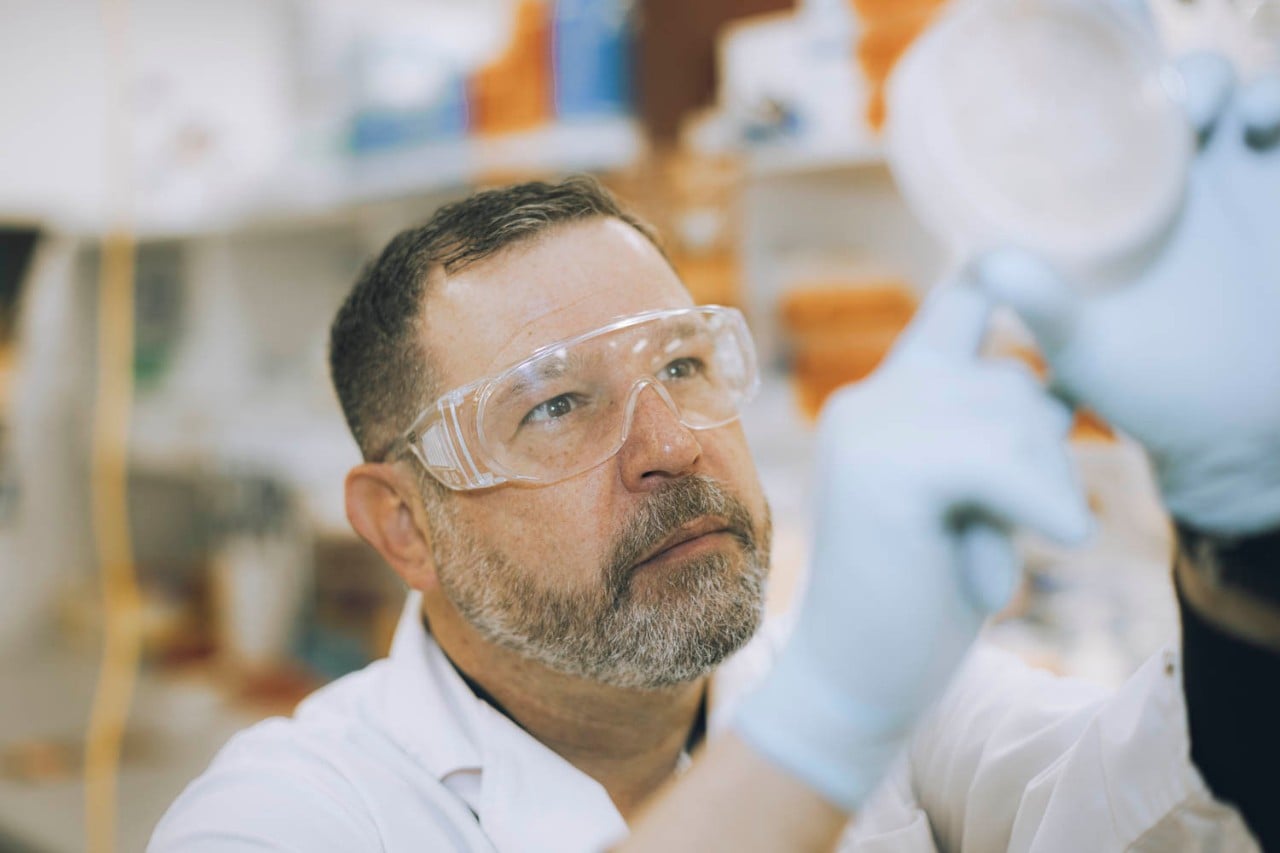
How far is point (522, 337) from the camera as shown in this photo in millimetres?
992

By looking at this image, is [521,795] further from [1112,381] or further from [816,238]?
[816,238]

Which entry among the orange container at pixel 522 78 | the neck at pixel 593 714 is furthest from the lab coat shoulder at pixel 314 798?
the orange container at pixel 522 78

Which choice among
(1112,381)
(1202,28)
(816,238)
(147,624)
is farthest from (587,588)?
(147,624)

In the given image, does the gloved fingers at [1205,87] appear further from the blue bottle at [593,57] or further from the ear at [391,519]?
the blue bottle at [593,57]

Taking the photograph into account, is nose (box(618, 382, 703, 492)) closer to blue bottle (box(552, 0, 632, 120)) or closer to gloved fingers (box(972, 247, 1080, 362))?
gloved fingers (box(972, 247, 1080, 362))

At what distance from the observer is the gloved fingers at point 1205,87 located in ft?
1.99

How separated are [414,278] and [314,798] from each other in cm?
56

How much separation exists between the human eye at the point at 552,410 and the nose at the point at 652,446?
0.23 feet

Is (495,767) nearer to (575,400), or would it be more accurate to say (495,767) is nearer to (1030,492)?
(575,400)

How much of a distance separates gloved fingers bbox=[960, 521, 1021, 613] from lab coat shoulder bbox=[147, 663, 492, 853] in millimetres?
608

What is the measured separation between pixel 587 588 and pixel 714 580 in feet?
0.43

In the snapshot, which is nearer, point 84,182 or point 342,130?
point 342,130

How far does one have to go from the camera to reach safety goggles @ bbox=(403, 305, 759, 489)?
97cm

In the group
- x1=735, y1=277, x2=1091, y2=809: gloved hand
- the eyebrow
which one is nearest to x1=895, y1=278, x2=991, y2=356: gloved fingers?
x1=735, y1=277, x2=1091, y2=809: gloved hand
